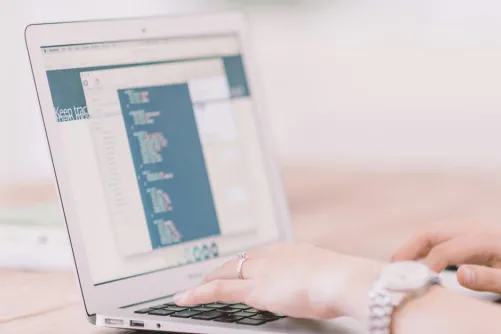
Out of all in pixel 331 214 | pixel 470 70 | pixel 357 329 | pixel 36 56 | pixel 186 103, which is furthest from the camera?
pixel 470 70

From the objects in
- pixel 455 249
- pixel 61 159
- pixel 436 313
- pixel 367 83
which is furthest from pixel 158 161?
pixel 367 83

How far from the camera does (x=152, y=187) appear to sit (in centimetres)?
108

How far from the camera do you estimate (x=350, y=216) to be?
179 centimetres

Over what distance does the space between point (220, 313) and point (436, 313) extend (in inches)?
10.0

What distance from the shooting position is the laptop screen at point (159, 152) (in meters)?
1.02

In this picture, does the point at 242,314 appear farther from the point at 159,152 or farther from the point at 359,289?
the point at 159,152

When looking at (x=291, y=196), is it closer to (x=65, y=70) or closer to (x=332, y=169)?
(x=332, y=169)

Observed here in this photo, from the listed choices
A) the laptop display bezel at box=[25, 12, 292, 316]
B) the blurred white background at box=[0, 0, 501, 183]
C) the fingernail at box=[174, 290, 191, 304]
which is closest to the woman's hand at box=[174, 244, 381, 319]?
the fingernail at box=[174, 290, 191, 304]

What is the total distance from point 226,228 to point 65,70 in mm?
310

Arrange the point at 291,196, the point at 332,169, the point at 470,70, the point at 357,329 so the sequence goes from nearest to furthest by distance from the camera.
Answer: the point at 357,329, the point at 291,196, the point at 332,169, the point at 470,70

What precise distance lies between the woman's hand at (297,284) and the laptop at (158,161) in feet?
0.07

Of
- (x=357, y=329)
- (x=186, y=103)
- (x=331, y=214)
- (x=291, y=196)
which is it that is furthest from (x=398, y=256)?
(x=291, y=196)

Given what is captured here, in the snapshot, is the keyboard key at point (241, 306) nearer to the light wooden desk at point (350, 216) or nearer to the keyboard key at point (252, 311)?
the keyboard key at point (252, 311)

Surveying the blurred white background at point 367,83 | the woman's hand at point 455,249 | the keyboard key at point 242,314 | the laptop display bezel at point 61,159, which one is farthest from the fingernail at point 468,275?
the blurred white background at point 367,83
